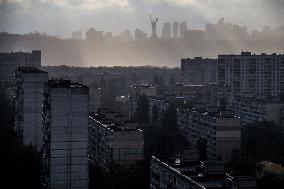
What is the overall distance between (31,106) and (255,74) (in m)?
15.2

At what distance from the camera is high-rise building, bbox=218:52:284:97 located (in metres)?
27.8

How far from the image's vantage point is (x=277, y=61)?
27891mm

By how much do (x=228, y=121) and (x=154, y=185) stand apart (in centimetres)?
536

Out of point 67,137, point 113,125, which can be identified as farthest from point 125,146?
point 67,137

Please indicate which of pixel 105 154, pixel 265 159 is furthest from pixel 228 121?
pixel 105 154

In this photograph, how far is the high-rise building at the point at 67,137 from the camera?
1094 centimetres

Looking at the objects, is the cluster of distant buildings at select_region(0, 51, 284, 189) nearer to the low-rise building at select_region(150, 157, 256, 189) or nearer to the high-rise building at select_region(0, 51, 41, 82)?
the low-rise building at select_region(150, 157, 256, 189)

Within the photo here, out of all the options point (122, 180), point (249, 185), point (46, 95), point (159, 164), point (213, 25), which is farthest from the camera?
point (213, 25)

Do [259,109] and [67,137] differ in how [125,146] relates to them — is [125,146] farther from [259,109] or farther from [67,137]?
[259,109]

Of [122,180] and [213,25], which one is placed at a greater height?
[213,25]

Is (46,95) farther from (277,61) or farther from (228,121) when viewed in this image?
(277,61)

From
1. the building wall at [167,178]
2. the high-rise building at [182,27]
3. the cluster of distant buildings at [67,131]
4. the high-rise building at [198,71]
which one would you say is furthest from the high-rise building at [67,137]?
the high-rise building at [182,27]

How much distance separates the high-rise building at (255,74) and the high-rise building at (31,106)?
14.1 m

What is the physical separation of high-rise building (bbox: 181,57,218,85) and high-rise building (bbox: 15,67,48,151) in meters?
21.6
